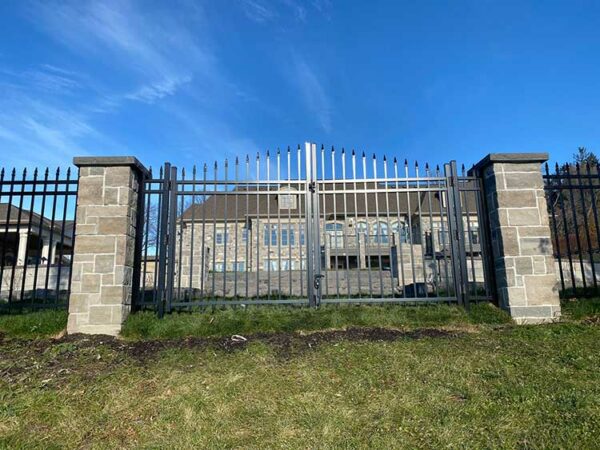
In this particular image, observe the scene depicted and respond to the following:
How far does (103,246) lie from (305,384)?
3.26 metres

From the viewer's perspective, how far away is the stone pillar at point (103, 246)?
15.8 feet

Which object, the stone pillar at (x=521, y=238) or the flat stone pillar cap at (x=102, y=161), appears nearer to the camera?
the stone pillar at (x=521, y=238)

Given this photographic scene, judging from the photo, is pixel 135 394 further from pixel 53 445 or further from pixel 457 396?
pixel 457 396

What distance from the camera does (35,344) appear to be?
4379 mm

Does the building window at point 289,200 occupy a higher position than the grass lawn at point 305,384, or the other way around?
the building window at point 289,200

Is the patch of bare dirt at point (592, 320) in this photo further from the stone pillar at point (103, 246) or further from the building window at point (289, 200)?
the stone pillar at point (103, 246)

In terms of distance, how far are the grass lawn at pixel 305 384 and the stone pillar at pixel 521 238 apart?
0.37 metres

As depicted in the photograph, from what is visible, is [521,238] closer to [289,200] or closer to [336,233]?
[336,233]

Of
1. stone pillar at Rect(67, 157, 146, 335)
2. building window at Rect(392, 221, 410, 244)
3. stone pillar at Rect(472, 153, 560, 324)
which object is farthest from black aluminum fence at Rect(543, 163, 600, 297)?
stone pillar at Rect(67, 157, 146, 335)

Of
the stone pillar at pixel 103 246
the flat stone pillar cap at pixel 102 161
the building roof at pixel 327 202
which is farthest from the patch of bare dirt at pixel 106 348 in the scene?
the flat stone pillar cap at pixel 102 161

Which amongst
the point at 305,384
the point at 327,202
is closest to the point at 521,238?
the point at 305,384

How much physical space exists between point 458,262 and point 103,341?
4474mm

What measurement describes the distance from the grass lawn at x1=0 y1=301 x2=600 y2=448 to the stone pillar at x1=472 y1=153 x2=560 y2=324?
1.21 feet

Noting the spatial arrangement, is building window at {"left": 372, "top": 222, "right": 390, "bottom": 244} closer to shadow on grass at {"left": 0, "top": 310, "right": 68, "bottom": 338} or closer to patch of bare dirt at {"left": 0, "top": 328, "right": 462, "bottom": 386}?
patch of bare dirt at {"left": 0, "top": 328, "right": 462, "bottom": 386}
